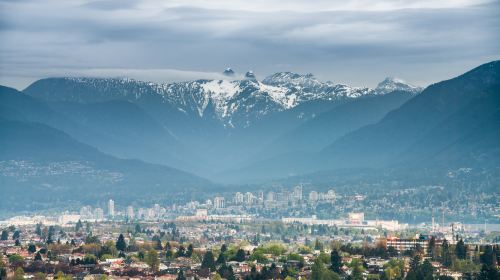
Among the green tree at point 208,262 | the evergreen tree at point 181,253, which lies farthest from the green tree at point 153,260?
the evergreen tree at point 181,253

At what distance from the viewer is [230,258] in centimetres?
12938

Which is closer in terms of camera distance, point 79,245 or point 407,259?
point 407,259

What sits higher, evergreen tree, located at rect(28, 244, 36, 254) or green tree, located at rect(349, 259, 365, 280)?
evergreen tree, located at rect(28, 244, 36, 254)

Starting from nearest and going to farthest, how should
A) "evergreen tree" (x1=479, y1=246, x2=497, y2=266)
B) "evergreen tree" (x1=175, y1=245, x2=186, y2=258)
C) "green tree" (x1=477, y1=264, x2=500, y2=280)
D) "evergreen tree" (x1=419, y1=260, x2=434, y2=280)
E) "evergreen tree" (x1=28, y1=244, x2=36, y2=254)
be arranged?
"green tree" (x1=477, y1=264, x2=500, y2=280) < "evergreen tree" (x1=419, y1=260, x2=434, y2=280) < "evergreen tree" (x1=479, y1=246, x2=497, y2=266) < "evergreen tree" (x1=175, y1=245, x2=186, y2=258) < "evergreen tree" (x1=28, y1=244, x2=36, y2=254)

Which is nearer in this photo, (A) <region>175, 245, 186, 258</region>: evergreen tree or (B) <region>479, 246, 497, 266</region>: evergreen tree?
(B) <region>479, 246, 497, 266</region>: evergreen tree

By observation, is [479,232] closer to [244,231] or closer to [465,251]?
[244,231]

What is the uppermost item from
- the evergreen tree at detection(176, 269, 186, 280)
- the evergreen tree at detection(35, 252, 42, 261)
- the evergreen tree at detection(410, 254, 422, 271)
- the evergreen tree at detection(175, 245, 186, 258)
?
the evergreen tree at detection(175, 245, 186, 258)

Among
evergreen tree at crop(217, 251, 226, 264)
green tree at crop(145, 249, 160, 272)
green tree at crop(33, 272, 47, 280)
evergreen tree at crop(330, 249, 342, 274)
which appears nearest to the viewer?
green tree at crop(33, 272, 47, 280)

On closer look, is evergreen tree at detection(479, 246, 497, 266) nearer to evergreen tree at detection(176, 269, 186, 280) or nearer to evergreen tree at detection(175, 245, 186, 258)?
Answer: evergreen tree at detection(176, 269, 186, 280)

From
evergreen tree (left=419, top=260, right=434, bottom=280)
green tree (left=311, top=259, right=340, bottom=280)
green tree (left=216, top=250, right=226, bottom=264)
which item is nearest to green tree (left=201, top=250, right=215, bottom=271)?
green tree (left=216, top=250, right=226, bottom=264)

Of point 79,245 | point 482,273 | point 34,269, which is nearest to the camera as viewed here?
point 482,273

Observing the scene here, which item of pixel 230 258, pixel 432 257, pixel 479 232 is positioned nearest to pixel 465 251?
pixel 432 257

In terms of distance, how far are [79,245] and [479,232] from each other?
53.6 meters

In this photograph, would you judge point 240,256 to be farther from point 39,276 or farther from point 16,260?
point 39,276
